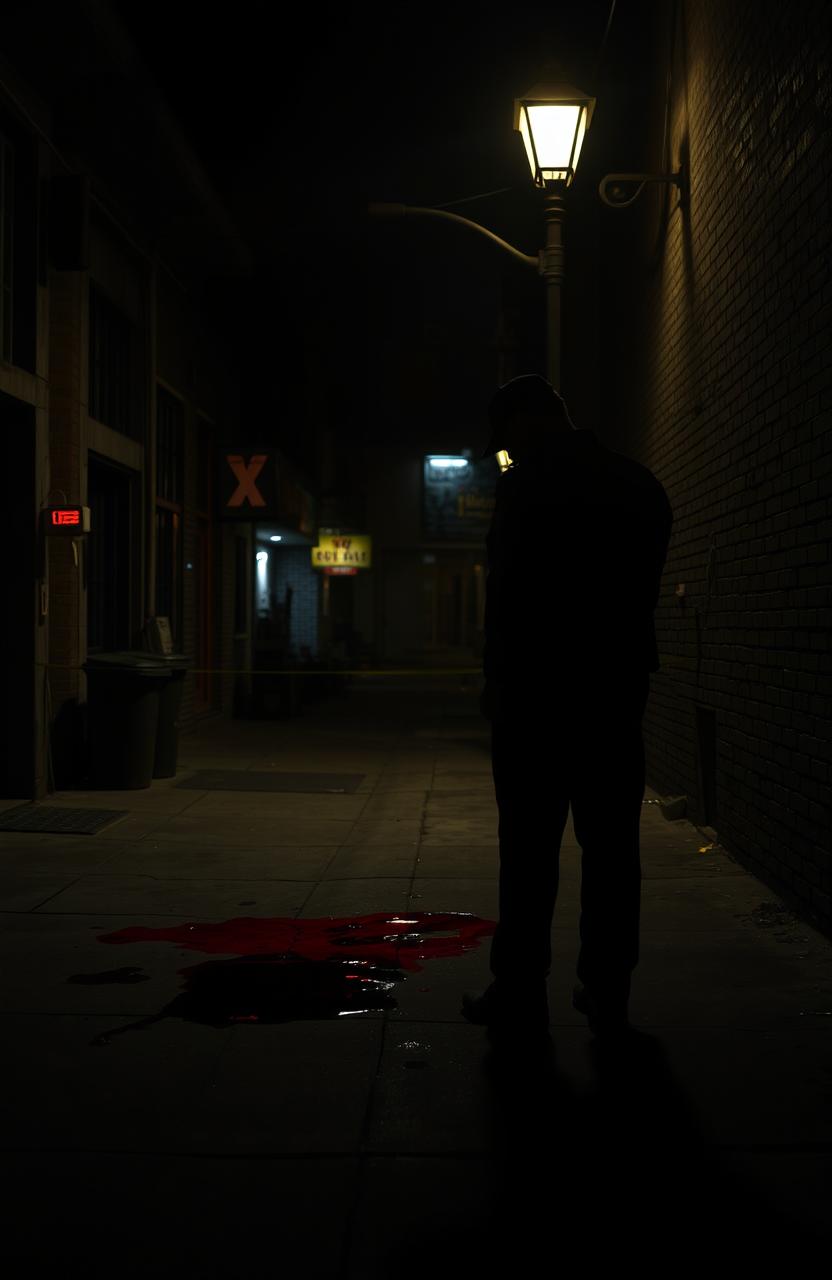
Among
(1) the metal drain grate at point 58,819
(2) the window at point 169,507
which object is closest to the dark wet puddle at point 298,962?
(1) the metal drain grate at point 58,819

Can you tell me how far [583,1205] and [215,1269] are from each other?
88cm

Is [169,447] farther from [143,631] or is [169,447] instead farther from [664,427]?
[664,427]

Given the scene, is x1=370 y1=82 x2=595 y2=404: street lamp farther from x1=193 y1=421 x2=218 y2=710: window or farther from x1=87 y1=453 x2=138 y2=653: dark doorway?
x1=193 y1=421 x2=218 y2=710: window

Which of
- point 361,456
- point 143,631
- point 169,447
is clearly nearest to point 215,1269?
point 143,631

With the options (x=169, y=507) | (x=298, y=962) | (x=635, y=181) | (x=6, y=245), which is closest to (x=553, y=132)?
(x=635, y=181)

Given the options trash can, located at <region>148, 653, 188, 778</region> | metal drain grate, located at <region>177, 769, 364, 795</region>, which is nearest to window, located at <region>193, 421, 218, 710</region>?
metal drain grate, located at <region>177, 769, 364, 795</region>

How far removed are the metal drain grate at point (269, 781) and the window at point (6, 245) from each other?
400 cm

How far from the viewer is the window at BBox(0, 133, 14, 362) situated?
945 cm

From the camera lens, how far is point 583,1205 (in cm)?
296

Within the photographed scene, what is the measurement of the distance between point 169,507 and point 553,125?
24.5ft

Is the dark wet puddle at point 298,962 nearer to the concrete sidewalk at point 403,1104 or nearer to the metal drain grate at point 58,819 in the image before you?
the concrete sidewalk at point 403,1104

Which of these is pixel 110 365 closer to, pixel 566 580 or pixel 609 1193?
pixel 566 580

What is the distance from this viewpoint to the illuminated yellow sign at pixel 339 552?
29.6 metres

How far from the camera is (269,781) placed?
11.4 meters
